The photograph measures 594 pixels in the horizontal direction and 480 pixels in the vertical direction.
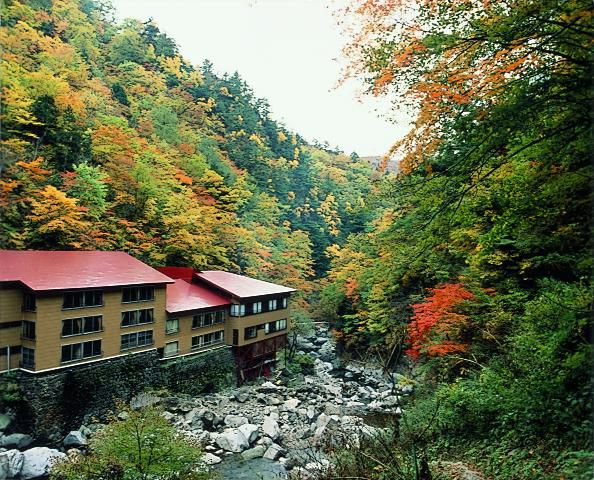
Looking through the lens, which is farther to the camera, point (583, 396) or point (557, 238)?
point (557, 238)

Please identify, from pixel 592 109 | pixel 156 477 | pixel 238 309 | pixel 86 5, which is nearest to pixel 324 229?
pixel 238 309

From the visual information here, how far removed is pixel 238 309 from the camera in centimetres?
820

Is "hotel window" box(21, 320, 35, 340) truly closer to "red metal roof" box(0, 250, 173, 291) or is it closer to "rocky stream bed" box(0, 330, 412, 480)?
"red metal roof" box(0, 250, 173, 291)

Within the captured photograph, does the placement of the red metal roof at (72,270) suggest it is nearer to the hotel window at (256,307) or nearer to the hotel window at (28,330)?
the hotel window at (28,330)

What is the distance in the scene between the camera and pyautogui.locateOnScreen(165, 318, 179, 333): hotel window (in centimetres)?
683

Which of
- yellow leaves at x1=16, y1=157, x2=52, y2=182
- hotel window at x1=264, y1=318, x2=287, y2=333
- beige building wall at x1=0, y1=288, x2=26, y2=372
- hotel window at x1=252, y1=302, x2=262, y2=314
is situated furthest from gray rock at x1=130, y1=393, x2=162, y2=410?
yellow leaves at x1=16, y1=157, x2=52, y2=182

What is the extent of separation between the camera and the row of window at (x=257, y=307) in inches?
324

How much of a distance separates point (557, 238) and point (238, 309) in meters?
6.60

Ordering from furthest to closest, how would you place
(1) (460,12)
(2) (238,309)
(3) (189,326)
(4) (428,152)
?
(2) (238,309)
(3) (189,326)
(4) (428,152)
(1) (460,12)

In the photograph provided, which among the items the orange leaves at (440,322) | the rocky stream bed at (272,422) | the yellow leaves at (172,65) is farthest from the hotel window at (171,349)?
the yellow leaves at (172,65)

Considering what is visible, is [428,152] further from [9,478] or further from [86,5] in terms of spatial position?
[86,5]

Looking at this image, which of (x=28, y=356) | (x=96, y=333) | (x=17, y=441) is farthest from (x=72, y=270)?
(x=17, y=441)

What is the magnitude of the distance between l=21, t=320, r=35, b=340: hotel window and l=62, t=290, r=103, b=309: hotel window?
0.45m

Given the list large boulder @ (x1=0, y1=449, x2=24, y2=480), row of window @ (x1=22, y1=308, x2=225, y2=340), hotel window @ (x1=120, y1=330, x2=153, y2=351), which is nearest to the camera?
large boulder @ (x1=0, y1=449, x2=24, y2=480)
